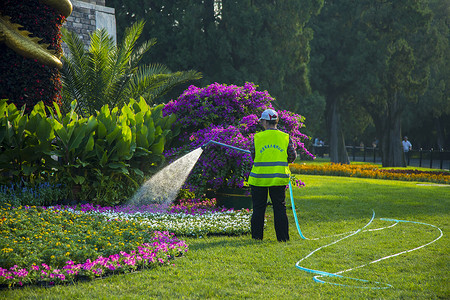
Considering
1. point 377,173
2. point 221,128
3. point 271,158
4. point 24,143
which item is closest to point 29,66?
point 24,143

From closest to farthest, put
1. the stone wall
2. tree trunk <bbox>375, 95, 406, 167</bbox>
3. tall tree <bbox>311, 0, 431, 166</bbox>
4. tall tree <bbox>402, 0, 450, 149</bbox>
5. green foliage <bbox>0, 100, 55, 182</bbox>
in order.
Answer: green foliage <bbox>0, 100, 55, 182</bbox>, the stone wall, tall tree <bbox>311, 0, 431, 166</bbox>, tall tree <bbox>402, 0, 450, 149</bbox>, tree trunk <bbox>375, 95, 406, 167</bbox>

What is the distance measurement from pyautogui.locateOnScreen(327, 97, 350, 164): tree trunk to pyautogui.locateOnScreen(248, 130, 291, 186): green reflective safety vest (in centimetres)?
2309

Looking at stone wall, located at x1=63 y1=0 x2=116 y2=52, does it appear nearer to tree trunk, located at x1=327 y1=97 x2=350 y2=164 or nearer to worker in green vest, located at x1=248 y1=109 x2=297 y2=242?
worker in green vest, located at x1=248 y1=109 x2=297 y2=242

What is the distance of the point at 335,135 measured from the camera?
29031 millimetres

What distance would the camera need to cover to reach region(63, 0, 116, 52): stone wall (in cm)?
1455

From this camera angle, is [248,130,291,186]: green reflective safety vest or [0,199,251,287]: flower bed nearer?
[0,199,251,287]: flower bed

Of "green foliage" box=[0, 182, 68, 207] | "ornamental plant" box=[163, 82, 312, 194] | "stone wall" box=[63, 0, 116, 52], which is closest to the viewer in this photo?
"green foliage" box=[0, 182, 68, 207]

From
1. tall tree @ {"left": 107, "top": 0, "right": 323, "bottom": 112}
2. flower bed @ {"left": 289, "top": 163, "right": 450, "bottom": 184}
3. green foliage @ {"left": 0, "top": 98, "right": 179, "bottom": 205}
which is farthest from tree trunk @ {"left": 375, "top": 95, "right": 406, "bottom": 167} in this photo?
green foliage @ {"left": 0, "top": 98, "right": 179, "bottom": 205}

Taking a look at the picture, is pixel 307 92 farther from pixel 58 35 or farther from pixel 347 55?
pixel 58 35

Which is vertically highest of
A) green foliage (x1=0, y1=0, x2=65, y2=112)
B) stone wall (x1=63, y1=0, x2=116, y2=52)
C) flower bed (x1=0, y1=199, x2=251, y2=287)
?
stone wall (x1=63, y1=0, x2=116, y2=52)

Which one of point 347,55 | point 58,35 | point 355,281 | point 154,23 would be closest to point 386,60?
point 347,55

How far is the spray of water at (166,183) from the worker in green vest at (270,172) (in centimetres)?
274

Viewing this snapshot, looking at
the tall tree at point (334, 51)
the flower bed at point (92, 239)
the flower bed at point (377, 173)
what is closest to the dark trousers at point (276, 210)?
the flower bed at point (92, 239)

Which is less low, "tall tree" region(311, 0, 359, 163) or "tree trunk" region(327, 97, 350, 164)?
"tall tree" region(311, 0, 359, 163)
